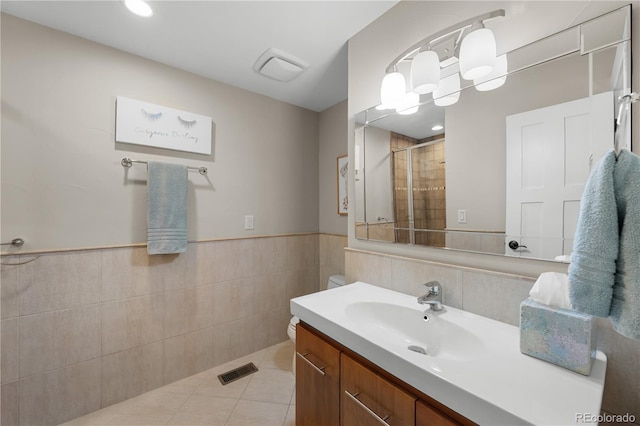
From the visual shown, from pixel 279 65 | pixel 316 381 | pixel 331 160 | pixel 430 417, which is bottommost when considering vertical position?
pixel 316 381

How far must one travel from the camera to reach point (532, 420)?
486mm

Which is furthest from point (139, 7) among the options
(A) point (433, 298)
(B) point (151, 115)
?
(A) point (433, 298)

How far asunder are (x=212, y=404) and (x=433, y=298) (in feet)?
5.08

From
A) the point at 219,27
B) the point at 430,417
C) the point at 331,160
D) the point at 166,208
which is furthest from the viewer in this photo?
the point at 331,160

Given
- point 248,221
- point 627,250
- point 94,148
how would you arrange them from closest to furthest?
point 627,250, point 94,148, point 248,221

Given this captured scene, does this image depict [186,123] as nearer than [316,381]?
No

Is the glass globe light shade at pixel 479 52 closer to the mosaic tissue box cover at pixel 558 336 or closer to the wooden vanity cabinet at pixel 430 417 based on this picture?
the mosaic tissue box cover at pixel 558 336

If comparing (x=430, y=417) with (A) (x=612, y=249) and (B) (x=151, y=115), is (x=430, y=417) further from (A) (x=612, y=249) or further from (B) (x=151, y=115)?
(B) (x=151, y=115)

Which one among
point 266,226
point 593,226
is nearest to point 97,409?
point 266,226

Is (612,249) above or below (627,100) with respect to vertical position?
below

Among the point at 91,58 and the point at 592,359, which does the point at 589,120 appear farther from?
the point at 91,58

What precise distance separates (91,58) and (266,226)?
62.5 inches

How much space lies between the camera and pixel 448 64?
1108 mm

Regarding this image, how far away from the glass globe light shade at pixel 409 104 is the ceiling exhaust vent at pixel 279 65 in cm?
85
